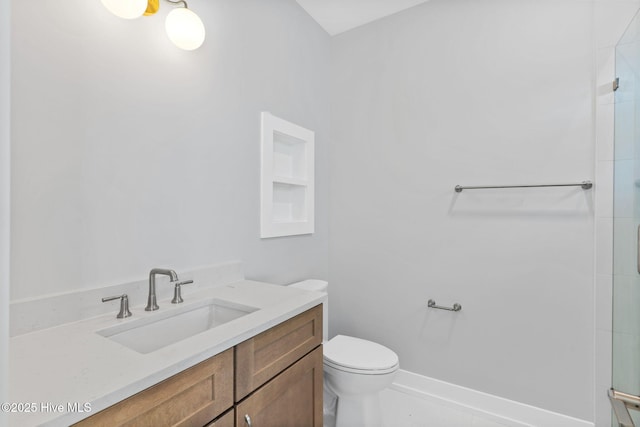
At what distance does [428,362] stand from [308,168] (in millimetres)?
1495

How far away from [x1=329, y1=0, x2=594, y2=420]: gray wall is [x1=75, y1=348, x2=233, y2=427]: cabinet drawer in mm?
1491

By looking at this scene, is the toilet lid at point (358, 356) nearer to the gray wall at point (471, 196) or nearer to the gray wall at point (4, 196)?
the gray wall at point (471, 196)

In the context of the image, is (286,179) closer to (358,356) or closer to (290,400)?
(358,356)

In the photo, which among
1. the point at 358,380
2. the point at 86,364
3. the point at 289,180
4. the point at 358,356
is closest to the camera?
the point at 86,364

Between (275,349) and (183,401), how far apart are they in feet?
1.14

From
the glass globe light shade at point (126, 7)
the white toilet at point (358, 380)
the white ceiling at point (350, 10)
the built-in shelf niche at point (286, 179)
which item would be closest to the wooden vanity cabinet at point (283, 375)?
the white toilet at point (358, 380)

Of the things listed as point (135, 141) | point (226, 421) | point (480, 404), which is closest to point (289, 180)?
point (135, 141)

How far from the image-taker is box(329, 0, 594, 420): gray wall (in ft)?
5.32

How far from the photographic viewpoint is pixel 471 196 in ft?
6.12

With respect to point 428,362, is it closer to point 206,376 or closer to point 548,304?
point 548,304

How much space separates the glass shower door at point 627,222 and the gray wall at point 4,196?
1858 millimetres

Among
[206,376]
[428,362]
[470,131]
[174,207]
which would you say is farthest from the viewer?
[428,362]

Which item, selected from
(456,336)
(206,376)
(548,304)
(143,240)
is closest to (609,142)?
(548,304)

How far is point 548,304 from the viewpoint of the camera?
167 cm
